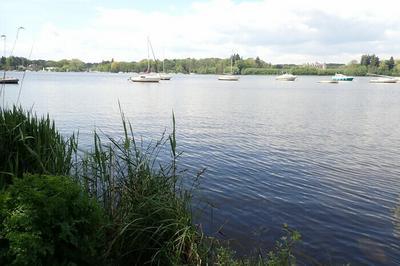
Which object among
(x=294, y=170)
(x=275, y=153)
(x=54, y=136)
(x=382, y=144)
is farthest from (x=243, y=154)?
(x=54, y=136)

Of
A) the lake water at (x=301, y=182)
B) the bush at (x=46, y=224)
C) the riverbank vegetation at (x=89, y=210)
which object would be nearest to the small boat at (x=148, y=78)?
the lake water at (x=301, y=182)

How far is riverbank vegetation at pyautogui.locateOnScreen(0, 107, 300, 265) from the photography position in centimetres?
395

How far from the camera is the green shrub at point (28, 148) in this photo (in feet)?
21.5

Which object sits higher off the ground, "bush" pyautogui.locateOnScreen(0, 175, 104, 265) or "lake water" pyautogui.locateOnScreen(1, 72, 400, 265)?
"bush" pyautogui.locateOnScreen(0, 175, 104, 265)

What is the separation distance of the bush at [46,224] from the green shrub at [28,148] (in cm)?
223

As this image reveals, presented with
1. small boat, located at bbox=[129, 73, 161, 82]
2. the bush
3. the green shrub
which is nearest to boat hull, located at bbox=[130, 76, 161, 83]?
small boat, located at bbox=[129, 73, 161, 82]

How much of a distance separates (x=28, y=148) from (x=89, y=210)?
2609mm

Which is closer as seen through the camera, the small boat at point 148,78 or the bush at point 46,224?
the bush at point 46,224

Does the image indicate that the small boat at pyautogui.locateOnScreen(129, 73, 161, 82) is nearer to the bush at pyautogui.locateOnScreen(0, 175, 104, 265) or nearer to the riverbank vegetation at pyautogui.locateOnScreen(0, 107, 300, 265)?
the riverbank vegetation at pyautogui.locateOnScreen(0, 107, 300, 265)

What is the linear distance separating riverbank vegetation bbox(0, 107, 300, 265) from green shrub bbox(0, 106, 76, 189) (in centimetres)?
2

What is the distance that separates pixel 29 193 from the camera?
4.08 meters

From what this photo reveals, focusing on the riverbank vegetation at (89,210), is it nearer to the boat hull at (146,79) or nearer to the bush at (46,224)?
the bush at (46,224)

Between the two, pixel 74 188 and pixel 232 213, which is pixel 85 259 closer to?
pixel 74 188

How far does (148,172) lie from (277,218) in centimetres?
576
